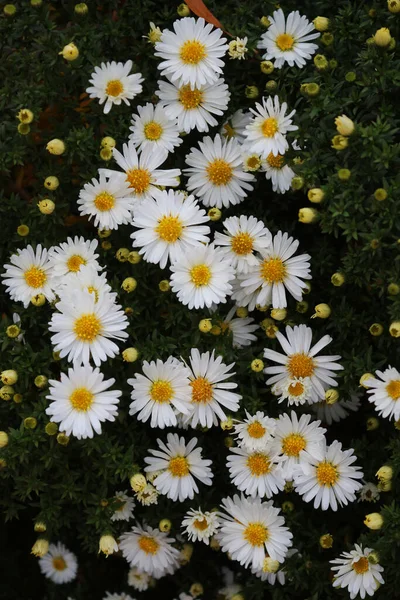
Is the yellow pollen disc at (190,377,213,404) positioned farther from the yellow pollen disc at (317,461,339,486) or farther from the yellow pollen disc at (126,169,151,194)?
the yellow pollen disc at (126,169,151,194)

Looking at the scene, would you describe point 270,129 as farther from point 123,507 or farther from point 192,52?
point 123,507

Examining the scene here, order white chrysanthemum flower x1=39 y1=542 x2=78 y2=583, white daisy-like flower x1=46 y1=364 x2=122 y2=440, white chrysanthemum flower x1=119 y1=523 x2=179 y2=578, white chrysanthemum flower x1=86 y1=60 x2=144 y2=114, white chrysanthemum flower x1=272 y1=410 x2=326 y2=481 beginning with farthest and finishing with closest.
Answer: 1. white chrysanthemum flower x1=39 y1=542 x2=78 y2=583
2. white chrysanthemum flower x1=119 y1=523 x2=179 y2=578
3. white chrysanthemum flower x1=86 y1=60 x2=144 y2=114
4. white chrysanthemum flower x1=272 y1=410 x2=326 y2=481
5. white daisy-like flower x1=46 y1=364 x2=122 y2=440

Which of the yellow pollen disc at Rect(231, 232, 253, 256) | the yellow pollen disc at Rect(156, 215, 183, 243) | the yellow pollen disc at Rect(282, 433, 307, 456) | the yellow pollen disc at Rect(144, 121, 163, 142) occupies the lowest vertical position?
the yellow pollen disc at Rect(282, 433, 307, 456)

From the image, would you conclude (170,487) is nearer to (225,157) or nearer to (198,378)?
(198,378)

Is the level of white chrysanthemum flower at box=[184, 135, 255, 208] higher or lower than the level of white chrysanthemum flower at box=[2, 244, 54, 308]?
higher

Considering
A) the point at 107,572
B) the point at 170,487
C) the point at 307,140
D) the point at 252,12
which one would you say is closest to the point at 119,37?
the point at 252,12

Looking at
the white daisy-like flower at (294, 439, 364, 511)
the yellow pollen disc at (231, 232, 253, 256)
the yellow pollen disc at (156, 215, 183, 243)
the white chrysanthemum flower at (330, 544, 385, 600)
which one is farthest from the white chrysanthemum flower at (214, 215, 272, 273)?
the white chrysanthemum flower at (330, 544, 385, 600)

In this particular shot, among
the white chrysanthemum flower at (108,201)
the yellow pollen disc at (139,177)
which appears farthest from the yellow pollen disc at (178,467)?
the yellow pollen disc at (139,177)

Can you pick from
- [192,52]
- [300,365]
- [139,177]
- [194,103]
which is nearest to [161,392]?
[300,365]
